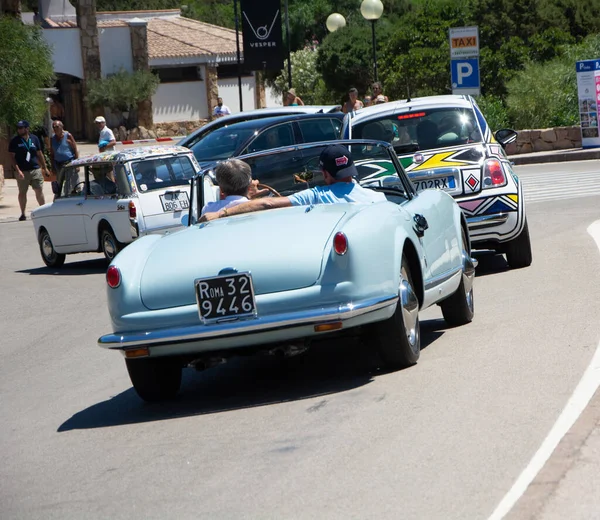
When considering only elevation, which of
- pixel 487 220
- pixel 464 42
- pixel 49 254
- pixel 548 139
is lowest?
pixel 49 254

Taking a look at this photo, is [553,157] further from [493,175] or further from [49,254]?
[493,175]

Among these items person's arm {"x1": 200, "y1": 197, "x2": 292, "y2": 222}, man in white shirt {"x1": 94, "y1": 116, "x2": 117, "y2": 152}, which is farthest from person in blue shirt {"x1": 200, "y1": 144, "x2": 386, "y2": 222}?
man in white shirt {"x1": 94, "y1": 116, "x2": 117, "y2": 152}

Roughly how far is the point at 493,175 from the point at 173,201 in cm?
525

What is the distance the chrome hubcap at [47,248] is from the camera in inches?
659

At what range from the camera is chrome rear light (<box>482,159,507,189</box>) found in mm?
11586

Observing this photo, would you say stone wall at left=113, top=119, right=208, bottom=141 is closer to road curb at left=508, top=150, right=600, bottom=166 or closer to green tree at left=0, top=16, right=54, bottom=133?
green tree at left=0, top=16, right=54, bottom=133

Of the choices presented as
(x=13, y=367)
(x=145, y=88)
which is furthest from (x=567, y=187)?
(x=145, y=88)

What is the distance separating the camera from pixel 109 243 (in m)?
15.9

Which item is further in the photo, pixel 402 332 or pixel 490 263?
pixel 490 263

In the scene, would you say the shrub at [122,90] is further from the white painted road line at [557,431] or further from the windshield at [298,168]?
the white painted road line at [557,431]

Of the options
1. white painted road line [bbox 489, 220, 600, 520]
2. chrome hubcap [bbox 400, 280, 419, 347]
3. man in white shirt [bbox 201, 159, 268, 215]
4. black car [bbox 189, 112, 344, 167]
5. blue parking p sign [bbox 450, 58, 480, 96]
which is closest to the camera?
white painted road line [bbox 489, 220, 600, 520]

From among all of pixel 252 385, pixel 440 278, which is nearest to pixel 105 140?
pixel 440 278

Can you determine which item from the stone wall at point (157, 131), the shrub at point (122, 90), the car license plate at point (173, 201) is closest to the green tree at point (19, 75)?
the car license plate at point (173, 201)

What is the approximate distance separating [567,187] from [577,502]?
1592 centimetres
